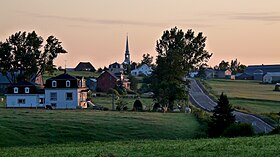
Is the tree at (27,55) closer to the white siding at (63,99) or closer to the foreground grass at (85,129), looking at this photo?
the white siding at (63,99)

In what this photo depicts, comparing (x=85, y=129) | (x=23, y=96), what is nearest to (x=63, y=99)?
(x=23, y=96)

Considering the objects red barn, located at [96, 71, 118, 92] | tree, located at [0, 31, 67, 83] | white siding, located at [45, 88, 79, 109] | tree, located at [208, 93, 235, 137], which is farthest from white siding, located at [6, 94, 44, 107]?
tree, located at [208, 93, 235, 137]

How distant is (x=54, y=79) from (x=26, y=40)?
63.6ft

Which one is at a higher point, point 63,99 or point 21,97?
point 21,97

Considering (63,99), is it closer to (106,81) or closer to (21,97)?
(21,97)

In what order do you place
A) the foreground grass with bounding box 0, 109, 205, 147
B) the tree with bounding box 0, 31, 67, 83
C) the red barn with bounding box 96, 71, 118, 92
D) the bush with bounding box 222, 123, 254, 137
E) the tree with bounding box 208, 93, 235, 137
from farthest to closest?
1. the red barn with bounding box 96, 71, 118, 92
2. the tree with bounding box 0, 31, 67, 83
3. the tree with bounding box 208, 93, 235, 137
4. the foreground grass with bounding box 0, 109, 205, 147
5. the bush with bounding box 222, 123, 254, 137

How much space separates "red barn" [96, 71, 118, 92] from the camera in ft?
407

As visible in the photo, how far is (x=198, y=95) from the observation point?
11606 centimetres

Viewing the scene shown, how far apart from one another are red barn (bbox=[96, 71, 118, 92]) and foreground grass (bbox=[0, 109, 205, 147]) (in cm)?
6504

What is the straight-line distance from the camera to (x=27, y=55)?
101 m

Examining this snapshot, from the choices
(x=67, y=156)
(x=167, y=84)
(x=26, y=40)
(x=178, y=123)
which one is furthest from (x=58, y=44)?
(x=67, y=156)

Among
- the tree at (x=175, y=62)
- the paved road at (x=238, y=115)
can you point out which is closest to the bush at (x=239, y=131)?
the paved road at (x=238, y=115)

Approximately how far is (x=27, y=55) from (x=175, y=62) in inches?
1066

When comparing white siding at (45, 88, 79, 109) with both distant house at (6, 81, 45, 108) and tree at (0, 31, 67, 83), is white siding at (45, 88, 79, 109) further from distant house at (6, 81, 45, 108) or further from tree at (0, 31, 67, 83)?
tree at (0, 31, 67, 83)
